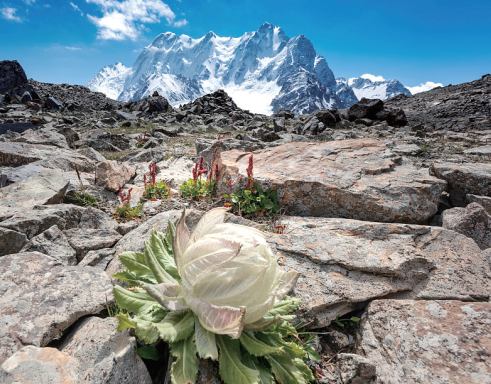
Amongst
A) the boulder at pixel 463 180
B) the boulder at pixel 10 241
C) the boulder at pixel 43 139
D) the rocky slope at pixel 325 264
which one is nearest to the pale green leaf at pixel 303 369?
the rocky slope at pixel 325 264

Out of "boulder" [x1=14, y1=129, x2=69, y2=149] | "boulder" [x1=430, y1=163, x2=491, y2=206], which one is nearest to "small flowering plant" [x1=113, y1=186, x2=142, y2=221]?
"boulder" [x1=430, y1=163, x2=491, y2=206]

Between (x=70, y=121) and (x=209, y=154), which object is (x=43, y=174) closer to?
(x=209, y=154)

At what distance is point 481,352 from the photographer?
5.52ft

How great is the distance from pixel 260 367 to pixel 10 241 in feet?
8.71

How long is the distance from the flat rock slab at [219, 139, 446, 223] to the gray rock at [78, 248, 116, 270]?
199 centimetres

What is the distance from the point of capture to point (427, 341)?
1.80 meters

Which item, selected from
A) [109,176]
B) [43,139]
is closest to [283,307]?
[109,176]

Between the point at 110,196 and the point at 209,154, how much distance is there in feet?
9.62

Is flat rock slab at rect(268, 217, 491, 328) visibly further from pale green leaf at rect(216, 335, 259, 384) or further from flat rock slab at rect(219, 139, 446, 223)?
pale green leaf at rect(216, 335, 259, 384)

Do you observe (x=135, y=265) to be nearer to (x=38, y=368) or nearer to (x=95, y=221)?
(x=38, y=368)

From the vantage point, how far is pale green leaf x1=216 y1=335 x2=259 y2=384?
135 centimetres

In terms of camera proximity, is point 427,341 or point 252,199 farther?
point 252,199

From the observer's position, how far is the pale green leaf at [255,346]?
1415 millimetres

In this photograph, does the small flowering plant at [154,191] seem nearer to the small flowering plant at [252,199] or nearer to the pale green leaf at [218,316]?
the small flowering plant at [252,199]
